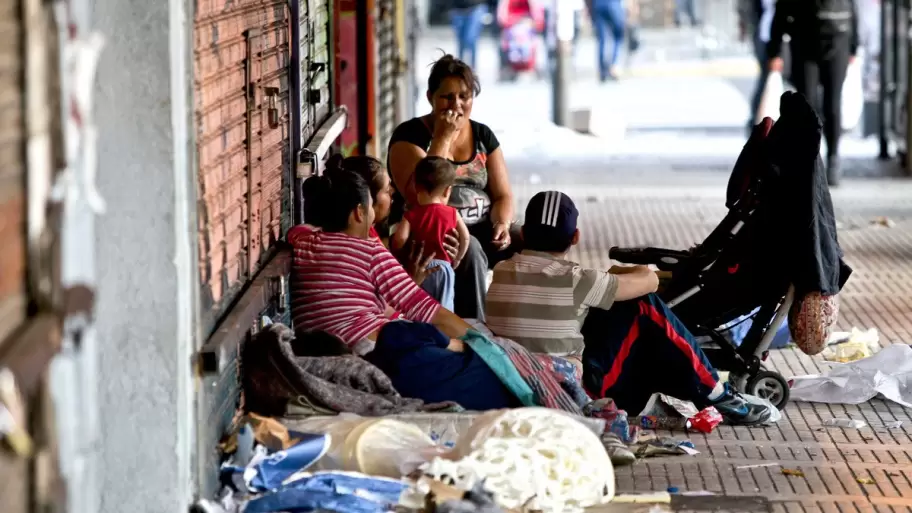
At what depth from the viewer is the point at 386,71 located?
42.0ft

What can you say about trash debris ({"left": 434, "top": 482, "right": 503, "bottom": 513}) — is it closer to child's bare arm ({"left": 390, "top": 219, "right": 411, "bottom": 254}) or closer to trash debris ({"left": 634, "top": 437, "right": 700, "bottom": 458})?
trash debris ({"left": 634, "top": 437, "right": 700, "bottom": 458})

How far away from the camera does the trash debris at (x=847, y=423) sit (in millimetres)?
6133

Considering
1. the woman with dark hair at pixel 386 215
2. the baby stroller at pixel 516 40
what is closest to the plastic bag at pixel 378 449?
the woman with dark hair at pixel 386 215

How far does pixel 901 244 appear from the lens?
1069cm

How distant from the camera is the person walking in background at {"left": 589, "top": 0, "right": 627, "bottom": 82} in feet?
78.8

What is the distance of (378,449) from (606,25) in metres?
19.9

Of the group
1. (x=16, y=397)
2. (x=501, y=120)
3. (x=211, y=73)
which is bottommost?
(x=501, y=120)

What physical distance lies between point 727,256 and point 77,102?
3.62 m

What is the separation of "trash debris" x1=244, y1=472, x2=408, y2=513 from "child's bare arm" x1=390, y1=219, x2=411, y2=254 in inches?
87.6

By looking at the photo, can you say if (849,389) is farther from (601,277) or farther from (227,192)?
(227,192)

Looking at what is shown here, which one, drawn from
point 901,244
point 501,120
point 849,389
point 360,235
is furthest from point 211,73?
point 501,120

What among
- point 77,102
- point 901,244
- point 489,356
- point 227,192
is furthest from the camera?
point 901,244

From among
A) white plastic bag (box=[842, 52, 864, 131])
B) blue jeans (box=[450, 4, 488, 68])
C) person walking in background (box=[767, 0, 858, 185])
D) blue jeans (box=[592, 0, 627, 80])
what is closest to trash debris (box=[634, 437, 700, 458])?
person walking in background (box=[767, 0, 858, 185])

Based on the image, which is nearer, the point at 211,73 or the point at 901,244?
the point at 211,73
